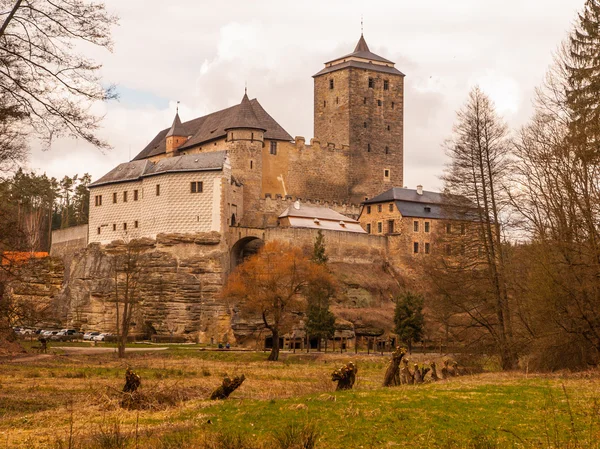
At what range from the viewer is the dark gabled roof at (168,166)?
60469mm

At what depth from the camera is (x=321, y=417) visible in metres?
13.2

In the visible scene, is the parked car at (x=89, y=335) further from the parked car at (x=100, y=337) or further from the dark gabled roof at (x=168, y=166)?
the dark gabled roof at (x=168, y=166)

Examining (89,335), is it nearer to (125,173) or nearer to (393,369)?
(125,173)

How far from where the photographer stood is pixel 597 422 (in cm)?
A: 1216

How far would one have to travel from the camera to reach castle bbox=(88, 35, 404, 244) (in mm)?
60281

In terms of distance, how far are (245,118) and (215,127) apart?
3.76m

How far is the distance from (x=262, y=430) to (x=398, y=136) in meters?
68.6

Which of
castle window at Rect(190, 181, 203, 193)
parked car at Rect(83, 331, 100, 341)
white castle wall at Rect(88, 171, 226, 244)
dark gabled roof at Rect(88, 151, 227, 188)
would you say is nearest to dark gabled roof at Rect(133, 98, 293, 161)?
dark gabled roof at Rect(88, 151, 227, 188)

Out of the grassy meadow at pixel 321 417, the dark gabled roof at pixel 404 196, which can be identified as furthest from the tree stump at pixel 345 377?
the dark gabled roof at pixel 404 196

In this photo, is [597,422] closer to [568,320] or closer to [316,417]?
[316,417]

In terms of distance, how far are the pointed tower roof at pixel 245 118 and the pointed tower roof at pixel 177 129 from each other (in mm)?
7292

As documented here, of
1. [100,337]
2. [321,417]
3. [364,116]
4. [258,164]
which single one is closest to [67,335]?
[100,337]

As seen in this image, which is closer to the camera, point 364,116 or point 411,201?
point 411,201

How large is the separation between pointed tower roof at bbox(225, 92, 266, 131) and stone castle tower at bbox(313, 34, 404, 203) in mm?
9243
